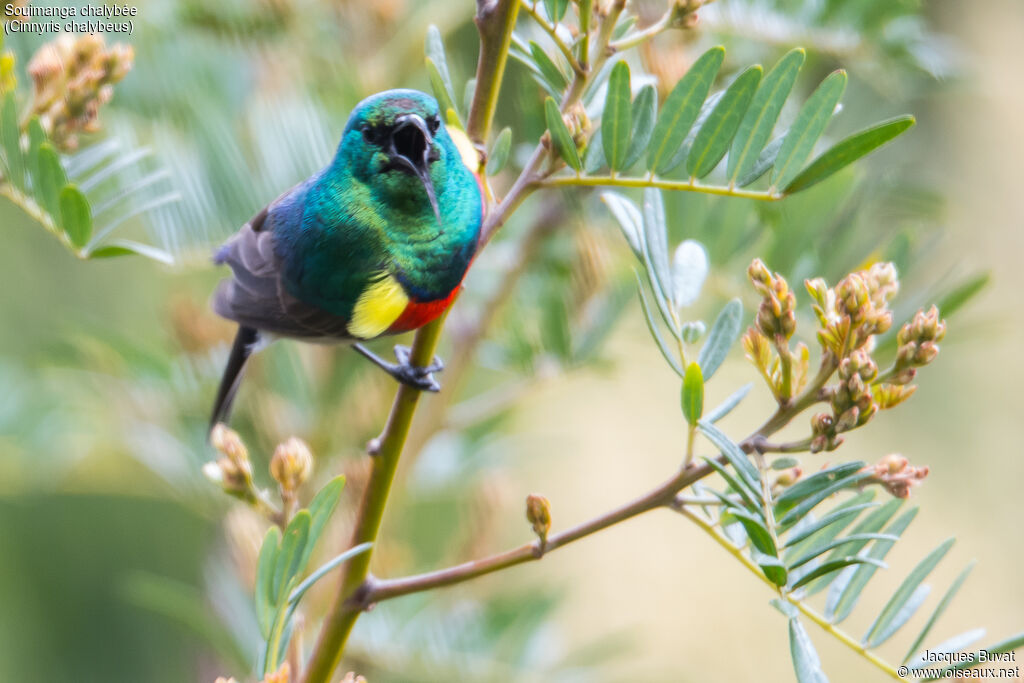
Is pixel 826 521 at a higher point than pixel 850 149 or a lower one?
lower

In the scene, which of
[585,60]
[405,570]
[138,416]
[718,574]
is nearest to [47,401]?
[138,416]

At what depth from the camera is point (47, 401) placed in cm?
110

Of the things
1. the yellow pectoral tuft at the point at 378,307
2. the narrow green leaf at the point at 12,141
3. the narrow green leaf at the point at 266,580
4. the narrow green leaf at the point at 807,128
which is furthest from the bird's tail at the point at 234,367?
the narrow green leaf at the point at 807,128

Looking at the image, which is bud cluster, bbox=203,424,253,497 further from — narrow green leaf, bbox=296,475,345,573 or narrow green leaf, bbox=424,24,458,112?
narrow green leaf, bbox=424,24,458,112

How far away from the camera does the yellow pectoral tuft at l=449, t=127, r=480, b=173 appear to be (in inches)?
21.6

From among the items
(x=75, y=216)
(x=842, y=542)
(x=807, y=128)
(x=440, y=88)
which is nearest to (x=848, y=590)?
(x=842, y=542)

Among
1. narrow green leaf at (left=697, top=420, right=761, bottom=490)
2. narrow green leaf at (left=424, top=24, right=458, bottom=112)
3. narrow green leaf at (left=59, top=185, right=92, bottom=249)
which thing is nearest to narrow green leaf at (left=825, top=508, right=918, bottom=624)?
narrow green leaf at (left=697, top=420, right=761, bottom=490)

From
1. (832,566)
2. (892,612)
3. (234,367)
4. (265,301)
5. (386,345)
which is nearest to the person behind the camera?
(832,566)

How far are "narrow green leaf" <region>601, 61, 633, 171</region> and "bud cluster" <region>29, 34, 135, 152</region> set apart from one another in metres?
0.29

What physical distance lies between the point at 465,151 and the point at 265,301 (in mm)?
226

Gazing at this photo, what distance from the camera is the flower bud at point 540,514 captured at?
1.43 feet

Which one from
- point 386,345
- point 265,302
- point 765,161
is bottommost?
point 386,345

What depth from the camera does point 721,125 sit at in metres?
0.45

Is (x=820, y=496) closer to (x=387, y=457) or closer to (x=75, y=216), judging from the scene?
(x=387, y=457)
